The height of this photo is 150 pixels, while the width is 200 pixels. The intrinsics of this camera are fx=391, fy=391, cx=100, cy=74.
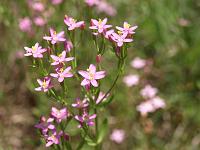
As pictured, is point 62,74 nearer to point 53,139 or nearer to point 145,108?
point 53,139

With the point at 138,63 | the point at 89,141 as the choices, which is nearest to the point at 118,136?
the point at 138,63

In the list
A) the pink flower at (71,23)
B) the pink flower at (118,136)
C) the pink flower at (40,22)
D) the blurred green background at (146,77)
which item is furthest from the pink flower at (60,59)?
the pink flower at (40,22)

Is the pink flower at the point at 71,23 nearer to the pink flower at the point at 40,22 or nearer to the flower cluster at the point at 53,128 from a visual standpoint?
the flower cluster at the point at 53,128

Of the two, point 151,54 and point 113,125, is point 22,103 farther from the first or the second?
point 151,54

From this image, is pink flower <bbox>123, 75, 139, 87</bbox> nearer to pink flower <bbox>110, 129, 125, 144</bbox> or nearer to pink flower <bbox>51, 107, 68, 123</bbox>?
pink flower <bbox>110, 129, 125, 144</bbox>

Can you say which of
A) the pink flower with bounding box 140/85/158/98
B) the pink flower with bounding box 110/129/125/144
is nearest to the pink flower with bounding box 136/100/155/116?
the pink flower with bounding box 140/85/158/98

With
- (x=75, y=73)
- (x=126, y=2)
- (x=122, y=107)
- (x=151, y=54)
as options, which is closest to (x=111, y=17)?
(x=126, y=2)
